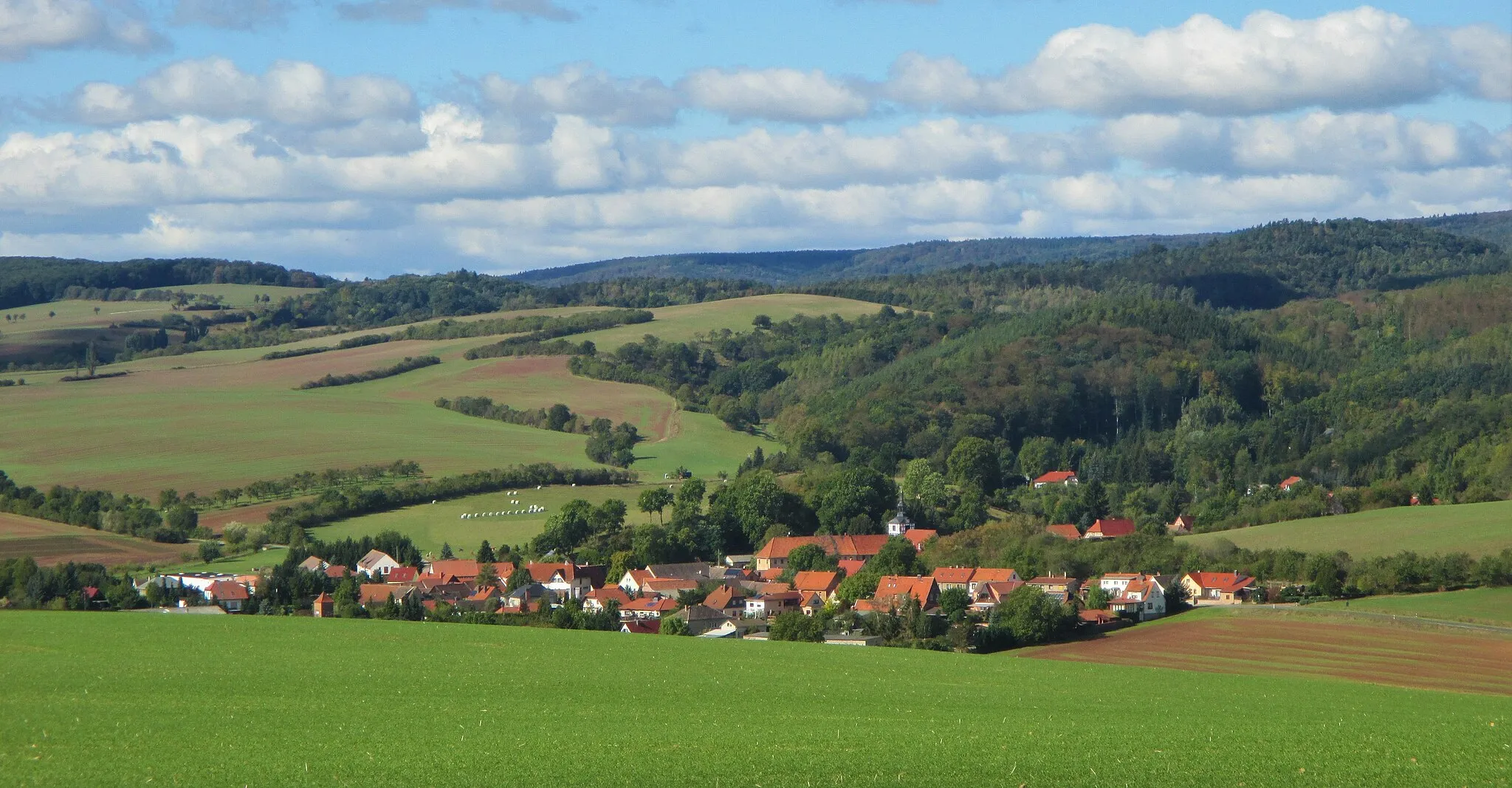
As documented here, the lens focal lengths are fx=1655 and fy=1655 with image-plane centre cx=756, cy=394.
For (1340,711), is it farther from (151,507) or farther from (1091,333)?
(1091,333)

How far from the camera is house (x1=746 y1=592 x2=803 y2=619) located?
73.6 m

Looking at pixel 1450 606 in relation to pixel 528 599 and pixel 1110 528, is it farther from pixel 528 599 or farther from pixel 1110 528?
pixel 528 599

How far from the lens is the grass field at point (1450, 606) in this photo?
205ft

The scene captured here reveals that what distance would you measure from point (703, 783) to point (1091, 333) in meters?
160

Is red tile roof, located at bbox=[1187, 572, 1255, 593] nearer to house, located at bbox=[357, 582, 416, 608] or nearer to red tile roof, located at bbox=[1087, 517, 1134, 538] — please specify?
red tile roof, located at bbox=[1087, 517, 1134, 538]

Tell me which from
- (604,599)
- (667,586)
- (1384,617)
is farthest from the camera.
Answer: (667,586)

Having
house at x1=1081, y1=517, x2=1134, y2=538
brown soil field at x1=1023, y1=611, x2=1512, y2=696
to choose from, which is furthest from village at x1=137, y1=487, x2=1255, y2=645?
house at x1=1081, y1=517, x2=1134, y2=538

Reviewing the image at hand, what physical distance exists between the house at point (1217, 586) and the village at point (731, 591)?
70 millimetres

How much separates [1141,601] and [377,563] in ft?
129

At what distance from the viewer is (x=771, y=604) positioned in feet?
248

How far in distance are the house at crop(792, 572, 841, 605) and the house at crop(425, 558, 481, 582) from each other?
49.9ft

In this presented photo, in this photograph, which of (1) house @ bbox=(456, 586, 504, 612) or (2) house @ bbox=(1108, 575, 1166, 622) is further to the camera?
(2) house @ bbox=(1108, 575, 1166, 622)

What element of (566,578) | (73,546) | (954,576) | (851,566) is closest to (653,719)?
(954,576)

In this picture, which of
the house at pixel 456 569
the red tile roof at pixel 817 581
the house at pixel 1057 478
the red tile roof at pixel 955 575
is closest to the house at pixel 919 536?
the red tile roof at pixel 955 575
